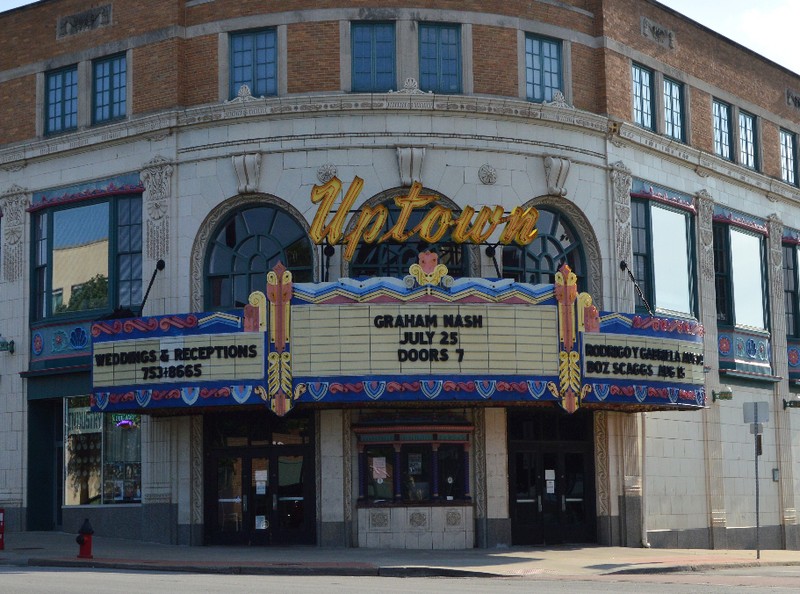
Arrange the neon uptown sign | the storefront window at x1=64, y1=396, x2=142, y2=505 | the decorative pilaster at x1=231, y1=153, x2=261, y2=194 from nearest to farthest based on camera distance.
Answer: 1. the neon uptown sign
2. the decorative pilaster at x1=231, y1=153, x2=261, y2=194
3. the storefront window at x1=64, y1=396, x2=142, y2=505

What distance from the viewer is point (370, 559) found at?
28.6 m

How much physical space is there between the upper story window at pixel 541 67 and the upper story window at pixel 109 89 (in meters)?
10.4

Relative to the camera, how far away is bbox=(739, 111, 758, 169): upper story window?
139 feet

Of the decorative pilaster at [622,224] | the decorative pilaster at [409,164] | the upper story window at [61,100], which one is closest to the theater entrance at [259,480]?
the decorative pilaster at [409,164]

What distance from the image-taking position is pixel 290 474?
108ft

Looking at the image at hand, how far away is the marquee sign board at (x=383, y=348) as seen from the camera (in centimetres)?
3030

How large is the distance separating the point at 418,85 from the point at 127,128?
24.9 ft

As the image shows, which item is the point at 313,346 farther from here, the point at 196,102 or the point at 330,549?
the point at 196,102

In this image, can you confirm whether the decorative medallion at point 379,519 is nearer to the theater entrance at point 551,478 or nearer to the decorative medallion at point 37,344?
the theater entrance at point 551,478

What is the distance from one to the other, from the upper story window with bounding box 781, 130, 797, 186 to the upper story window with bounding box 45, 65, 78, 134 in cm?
2245

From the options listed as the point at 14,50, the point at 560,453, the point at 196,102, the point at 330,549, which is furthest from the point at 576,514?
the point at 14,50

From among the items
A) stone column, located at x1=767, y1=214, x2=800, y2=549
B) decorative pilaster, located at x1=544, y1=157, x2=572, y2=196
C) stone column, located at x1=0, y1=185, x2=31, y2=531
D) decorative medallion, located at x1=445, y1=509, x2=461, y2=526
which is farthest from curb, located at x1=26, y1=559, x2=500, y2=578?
stone column, located at x1=767, y1=214, x2=800, y2=549

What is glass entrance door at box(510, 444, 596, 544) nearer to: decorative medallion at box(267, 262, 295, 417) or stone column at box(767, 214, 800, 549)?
decorative medallion at box(267, 262, 295, 417)

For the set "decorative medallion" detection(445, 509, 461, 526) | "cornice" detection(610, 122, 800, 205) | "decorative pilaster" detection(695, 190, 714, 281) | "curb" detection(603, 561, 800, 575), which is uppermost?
"cornice" detection(610, 122, 800, 205)
